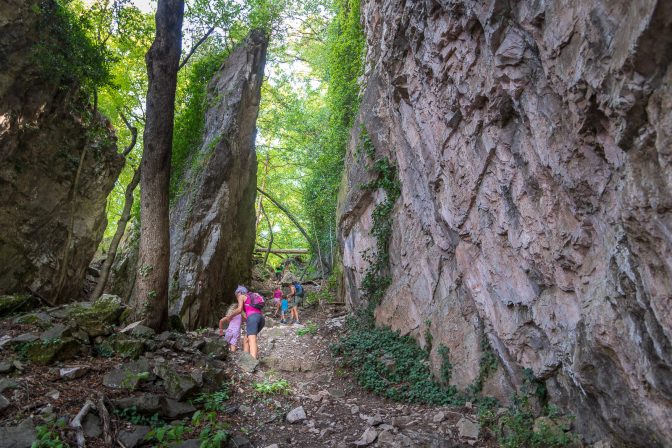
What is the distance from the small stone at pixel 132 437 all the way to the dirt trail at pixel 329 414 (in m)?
1.33

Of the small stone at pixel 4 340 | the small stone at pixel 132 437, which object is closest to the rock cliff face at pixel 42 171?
the small stone at pixel 4 340

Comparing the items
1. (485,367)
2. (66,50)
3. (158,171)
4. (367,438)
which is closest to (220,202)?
(158,171)

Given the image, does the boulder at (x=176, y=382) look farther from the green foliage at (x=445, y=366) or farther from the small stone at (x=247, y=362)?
the green foliage at (x=445, y=366)

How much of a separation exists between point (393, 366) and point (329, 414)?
1983mm

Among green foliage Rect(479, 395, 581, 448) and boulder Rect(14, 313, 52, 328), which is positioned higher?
boulder Rect(14, 313, 52, 328)

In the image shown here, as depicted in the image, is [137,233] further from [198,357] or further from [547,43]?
[547,43]

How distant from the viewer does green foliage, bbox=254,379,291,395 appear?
21.6ft

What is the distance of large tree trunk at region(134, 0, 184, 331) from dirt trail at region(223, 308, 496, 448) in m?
1.97

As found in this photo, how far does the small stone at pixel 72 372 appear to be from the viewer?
17.2 feet

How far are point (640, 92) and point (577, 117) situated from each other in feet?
2.95

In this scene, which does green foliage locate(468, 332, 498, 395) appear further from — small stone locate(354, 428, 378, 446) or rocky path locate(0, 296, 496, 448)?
small stone locate(354, 428, 378, 446)

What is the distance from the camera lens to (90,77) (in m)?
9.52

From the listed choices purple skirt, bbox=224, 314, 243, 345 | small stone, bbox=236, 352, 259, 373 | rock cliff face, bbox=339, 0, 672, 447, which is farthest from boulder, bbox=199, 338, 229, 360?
rock cliff face, bbox=339, 0, 672, 447

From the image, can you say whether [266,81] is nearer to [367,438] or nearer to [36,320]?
[36,320]
